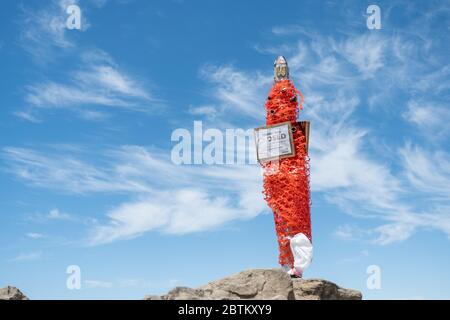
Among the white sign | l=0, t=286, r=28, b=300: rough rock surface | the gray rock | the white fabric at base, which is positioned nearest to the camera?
the gray rock

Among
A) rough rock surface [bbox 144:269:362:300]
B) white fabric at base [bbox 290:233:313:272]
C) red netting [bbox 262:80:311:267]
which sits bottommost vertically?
rough rock surface [bbox 144:269:362:300]

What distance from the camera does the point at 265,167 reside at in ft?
66.5

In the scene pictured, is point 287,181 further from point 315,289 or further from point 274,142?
point 315,289

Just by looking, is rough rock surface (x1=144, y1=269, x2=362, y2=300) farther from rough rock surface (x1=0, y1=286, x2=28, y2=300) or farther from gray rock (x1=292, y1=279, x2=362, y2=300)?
rough rock surface (x1=0, y1=286, x2=28, y2=300)

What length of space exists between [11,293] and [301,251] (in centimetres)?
911

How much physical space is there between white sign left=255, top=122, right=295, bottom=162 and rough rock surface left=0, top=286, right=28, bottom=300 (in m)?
9.11

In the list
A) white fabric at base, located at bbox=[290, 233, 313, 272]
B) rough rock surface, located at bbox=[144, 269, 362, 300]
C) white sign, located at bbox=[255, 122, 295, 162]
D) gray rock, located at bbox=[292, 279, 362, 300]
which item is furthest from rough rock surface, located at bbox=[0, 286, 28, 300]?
white sign, located at bbox=[255, 122, 295, 162]

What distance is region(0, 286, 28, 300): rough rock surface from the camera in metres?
16.4

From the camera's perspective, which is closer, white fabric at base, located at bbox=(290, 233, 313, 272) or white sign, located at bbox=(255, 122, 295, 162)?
white fabric at base, located at bbox=(290, 233, 313, 272)

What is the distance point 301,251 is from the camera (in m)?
18.7

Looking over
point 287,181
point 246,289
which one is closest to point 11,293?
point 246,289

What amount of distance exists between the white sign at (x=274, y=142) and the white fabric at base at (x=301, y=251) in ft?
9.77
